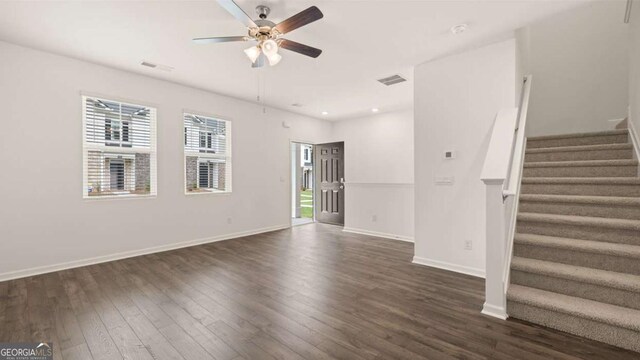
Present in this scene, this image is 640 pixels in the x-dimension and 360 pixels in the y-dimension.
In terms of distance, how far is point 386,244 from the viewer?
4848mm

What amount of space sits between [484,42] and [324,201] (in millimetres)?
4950

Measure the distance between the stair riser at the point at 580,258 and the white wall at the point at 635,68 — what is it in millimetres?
1575

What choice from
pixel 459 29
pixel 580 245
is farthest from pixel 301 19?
pixel 580 245

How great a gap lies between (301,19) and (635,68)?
12.1 ft

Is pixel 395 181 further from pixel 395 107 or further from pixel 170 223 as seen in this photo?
pixel 170 223

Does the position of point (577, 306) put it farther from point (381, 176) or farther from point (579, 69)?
point (579, 69)

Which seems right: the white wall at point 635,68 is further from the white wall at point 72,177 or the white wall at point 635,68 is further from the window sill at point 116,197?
the window sill at point 116,197

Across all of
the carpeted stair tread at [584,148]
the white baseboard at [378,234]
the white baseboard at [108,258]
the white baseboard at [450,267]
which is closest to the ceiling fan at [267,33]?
the white baseboard at [450,267]

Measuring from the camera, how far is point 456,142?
339cm

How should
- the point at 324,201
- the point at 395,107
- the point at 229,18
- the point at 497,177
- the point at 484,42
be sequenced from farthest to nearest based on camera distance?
the point at 324,201 → the point at 395,107 → the point at 484,42 → the point at 229,18 → the point at 497,177

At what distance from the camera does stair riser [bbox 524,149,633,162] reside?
9.89 feet

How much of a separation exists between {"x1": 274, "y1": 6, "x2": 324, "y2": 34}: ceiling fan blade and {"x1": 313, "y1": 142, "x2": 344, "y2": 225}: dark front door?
4.67 m

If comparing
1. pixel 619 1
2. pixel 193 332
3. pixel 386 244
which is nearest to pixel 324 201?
pixel 386 244

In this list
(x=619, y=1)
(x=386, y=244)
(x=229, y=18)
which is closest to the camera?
(x=229, y=18)
